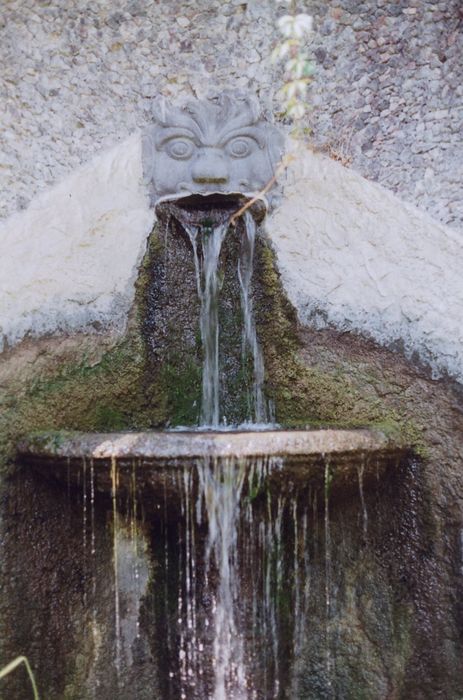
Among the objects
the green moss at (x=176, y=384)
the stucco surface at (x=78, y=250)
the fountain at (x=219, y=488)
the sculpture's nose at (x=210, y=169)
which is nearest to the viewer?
the fountain at (x=219, y=488)

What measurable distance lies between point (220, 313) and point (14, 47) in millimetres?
1261

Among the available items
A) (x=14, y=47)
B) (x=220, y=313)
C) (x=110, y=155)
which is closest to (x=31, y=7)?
(x=14, y=47)

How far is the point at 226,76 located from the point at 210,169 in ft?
1.28

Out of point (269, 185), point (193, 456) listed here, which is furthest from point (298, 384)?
point (193, 456)

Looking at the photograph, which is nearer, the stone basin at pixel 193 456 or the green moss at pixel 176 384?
the stone basin at pixel 193 456

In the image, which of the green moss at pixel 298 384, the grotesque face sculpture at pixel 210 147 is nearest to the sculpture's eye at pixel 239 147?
the grotesque face sculpture at pixel 210 147

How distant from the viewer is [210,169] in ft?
9.29

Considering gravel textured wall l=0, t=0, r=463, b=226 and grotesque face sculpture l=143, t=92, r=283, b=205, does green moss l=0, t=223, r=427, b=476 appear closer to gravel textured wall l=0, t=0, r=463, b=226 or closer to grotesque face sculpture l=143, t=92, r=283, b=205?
grotesque face sculpture l=143, t=92, r=283, b=205

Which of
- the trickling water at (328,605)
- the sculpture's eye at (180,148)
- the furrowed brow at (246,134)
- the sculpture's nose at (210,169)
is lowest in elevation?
the trickling water at (328,605)

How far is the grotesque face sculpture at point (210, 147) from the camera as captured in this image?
2.86 metres

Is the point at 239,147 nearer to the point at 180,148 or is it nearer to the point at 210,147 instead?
the point at 210,147

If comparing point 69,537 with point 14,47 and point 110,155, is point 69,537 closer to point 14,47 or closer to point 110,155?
point 110,155

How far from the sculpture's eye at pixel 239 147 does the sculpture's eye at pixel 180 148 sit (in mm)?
141

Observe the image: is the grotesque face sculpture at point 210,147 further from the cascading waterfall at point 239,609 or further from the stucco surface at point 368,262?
the cascading waterfall at point 239,609
